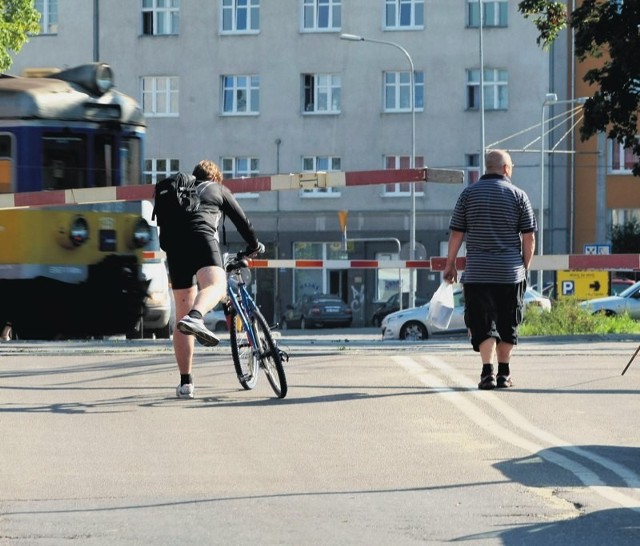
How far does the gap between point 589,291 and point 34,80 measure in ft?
56.1

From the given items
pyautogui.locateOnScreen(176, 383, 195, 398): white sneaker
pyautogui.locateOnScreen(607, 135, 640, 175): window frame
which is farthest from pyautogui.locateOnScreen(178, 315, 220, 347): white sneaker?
pyautogui.locateOnScreen(607, 135, 640, 175): window frame

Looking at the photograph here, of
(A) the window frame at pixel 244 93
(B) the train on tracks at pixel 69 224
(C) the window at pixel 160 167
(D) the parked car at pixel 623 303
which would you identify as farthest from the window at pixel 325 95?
(B) the train on tracks at pixel 69 224

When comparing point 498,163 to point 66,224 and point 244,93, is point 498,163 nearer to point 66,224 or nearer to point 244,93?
point 66,224

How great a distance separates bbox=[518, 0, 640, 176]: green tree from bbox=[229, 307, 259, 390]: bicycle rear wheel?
1828cm

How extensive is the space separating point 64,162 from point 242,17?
4084cm

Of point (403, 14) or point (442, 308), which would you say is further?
point (403, 14)

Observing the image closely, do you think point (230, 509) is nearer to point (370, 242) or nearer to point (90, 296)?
point (90, 296)

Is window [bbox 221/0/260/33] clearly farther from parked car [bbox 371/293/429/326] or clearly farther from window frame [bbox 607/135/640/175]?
window frame [bbox 607/135/640/175]

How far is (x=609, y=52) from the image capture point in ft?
93.6

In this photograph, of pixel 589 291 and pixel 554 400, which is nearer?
pixel 554 400

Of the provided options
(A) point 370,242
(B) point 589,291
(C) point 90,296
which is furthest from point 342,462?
(A) point 370,242

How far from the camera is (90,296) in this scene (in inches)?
783

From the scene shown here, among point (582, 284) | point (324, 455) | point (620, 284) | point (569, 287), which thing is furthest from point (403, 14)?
point (324, 455)

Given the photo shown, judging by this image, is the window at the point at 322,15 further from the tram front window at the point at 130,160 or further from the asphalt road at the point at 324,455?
the asphalt road at the point at 324,455
